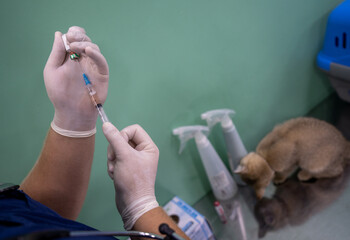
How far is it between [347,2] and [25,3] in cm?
129

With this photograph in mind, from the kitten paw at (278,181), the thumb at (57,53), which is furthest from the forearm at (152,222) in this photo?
the kitten paw at (278,181)

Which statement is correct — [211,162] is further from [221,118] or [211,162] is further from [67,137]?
[67,137]

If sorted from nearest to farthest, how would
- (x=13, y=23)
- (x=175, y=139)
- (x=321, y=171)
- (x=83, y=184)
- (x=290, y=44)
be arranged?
(x=13, y=23), (x=83, y=184), (x=175, y=139), (x=321, y=171), (x=290, y=44)

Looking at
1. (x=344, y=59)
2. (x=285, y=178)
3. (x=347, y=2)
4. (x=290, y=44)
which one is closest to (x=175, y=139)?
(x=285, y=178)

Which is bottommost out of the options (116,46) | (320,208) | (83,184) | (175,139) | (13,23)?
(320,208)

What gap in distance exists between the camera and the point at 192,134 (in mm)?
1079

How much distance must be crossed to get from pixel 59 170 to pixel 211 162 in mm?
618

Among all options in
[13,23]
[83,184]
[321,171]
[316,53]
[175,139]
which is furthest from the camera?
[316,53]

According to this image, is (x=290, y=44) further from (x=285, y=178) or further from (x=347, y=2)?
(x=285, y=178)

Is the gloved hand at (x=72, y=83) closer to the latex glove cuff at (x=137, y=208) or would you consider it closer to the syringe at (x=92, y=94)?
the syringe at (x=92, y=94)

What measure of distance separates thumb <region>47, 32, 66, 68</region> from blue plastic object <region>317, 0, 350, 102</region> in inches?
44.8

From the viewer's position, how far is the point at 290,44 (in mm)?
1286

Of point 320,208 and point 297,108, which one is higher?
point 297,108

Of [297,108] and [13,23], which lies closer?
[13,23]
